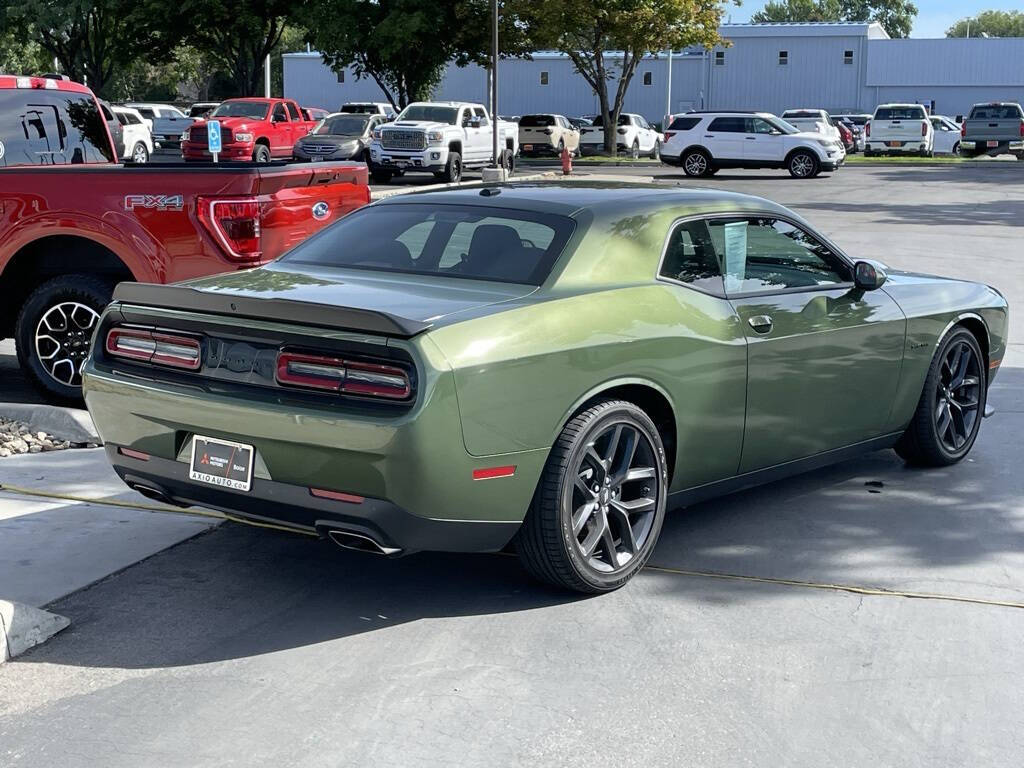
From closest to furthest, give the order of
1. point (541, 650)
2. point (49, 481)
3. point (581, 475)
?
point (541, 650) → point (581, 475) → point (49, 481)

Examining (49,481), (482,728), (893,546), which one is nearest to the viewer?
(482,728)

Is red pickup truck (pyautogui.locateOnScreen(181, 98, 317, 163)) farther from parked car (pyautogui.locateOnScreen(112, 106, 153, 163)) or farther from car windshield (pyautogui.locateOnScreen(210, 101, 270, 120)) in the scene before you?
parked car (pyautogui.locateOnScreen(112, 106, 153, 163))

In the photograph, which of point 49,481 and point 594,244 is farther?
point 49,481

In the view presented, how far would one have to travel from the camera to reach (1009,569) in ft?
17.9

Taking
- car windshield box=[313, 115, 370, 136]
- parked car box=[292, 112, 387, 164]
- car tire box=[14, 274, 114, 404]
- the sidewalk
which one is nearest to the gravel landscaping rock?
the sidewalk

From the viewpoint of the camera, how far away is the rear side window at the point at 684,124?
124 ft

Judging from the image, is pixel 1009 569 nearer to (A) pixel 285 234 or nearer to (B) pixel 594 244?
(B) pixel 594 244

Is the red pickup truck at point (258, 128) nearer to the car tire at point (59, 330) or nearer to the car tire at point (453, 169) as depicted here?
the car tire at point (453, 169)

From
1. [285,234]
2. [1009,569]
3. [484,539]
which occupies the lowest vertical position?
[1009,569]

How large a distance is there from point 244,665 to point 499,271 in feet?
5.82

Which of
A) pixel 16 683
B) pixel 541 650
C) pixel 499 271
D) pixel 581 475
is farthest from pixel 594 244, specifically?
pixel 16 683

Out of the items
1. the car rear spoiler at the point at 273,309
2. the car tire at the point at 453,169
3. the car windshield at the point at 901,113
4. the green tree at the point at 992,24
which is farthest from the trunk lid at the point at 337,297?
the green tree at the point at 992,24

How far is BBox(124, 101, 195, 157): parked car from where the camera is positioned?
143ft

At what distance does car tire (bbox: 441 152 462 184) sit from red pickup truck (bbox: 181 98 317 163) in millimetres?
4630
